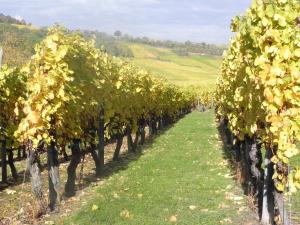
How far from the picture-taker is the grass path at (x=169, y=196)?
1391 cm

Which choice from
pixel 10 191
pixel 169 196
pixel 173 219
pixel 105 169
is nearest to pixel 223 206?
pixel 173 219

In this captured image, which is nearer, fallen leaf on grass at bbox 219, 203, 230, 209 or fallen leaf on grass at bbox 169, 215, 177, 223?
fallen leaf on grass at bbox 169, 215, 177, 223

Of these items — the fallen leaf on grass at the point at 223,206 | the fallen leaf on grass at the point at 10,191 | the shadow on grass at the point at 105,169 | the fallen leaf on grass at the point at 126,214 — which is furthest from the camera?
the shadow on grass at the point at 105,169

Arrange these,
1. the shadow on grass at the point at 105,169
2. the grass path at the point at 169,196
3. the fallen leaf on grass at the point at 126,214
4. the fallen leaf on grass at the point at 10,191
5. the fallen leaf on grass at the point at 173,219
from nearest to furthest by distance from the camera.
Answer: the fallen leaf on grass at the point at 173,219 < the grass path at the point at 169,196 < the fallen leaf on grass at the point at 126,214 < the fallen leaf on grass at the point at 10,191 < the shadow on grass at the point at 105,169

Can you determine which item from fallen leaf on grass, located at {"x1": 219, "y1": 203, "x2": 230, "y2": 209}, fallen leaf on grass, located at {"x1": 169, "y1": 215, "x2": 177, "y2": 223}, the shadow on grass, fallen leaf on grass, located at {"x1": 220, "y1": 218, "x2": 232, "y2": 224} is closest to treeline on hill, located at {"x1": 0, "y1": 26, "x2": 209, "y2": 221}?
the shadow on grass

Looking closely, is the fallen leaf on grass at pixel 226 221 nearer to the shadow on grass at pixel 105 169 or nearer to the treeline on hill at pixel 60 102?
the treeline on hill at pixel 60 102

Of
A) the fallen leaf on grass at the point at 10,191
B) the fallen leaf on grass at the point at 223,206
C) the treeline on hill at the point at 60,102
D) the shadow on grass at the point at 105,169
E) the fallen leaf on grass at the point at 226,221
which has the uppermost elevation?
the treeline on hill at the point at 60,102

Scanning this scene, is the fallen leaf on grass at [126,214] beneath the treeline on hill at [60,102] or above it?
beneath

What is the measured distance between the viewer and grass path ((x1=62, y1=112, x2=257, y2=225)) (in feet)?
45.6

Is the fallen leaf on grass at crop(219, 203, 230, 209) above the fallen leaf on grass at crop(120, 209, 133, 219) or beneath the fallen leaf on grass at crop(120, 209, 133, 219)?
above

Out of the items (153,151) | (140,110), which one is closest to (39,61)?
(153,151)

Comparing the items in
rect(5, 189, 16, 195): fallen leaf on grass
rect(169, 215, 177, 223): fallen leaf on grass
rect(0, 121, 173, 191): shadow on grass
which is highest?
rect(169, 215, 177, 223): fallen leaf on grass

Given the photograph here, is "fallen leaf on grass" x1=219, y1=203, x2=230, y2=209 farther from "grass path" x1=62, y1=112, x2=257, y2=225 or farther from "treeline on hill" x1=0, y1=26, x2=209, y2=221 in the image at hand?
"treeline on hill" x1=0, y1=26, x2=209, y2=221

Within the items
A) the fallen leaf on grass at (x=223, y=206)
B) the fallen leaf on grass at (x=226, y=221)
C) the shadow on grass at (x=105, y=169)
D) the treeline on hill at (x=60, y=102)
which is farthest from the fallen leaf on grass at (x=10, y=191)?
the fallen leaf on grass at (x=226, y=221)
